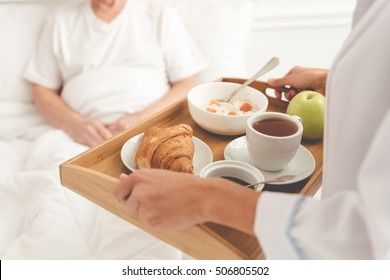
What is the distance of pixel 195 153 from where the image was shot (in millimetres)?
954

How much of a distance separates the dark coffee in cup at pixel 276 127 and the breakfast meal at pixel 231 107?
0.17m

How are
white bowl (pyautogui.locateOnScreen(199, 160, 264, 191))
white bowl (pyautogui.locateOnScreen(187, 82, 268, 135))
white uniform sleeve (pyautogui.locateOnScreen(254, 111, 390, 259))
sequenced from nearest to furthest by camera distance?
white uniform sleeve (pyautogui.locateOnScreen(254, 111, 390, 259)), white bowl (pyautogui.locateOnScreen(199, 160, 264, 191)), white bowl (pyautogui.locateOnScreen(187, 82, 268, 135))

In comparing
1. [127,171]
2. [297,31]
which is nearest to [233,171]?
[127,171]

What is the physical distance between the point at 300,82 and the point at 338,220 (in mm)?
645

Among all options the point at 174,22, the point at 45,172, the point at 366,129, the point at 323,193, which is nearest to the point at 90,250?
the point at 45,172

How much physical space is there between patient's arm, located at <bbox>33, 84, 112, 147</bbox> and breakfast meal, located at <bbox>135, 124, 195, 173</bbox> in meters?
0.61

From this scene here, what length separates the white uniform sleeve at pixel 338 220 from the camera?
20.5 inches

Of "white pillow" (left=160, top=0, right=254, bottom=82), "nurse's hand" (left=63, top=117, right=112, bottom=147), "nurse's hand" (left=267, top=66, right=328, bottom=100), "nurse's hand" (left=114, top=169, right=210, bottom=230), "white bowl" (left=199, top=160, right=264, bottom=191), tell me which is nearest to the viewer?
"nurse's hand" (left=114, top=169, right=210, bottom=230)

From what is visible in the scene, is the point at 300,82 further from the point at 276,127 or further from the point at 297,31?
the point at 297,31

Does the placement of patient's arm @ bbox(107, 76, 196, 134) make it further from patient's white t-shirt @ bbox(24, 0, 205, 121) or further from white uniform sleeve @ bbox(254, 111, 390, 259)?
white uniform sleeve @ bbox(254, 111, 390, 259)

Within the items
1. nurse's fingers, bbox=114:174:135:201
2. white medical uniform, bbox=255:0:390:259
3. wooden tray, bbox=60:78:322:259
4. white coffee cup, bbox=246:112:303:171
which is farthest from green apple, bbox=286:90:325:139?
nurse's fingers, bbox=114:174:135:201

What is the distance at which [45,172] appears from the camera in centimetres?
128

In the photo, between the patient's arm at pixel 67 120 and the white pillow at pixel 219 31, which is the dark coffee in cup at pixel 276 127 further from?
the white pillow at pixel 219 31

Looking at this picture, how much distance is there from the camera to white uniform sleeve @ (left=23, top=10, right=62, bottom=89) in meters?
1.62
